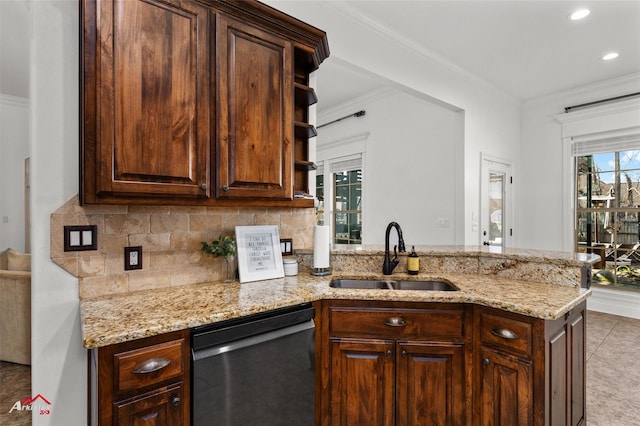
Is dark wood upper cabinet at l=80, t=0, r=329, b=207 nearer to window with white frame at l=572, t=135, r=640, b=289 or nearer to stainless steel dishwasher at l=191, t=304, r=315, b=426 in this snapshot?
stainless steel dishwasher at l=191, t=304, r=315, b=426

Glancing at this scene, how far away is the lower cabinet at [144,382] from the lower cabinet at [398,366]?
0.68m

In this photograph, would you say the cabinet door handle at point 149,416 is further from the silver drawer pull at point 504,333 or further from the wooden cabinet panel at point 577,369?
the wooden cabinet panel at point 577,369

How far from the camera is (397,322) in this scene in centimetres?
173

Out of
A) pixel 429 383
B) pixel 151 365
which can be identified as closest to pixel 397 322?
pixel 429 383

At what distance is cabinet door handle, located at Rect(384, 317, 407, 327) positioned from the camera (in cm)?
173

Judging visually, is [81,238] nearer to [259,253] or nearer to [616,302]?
[259,253]

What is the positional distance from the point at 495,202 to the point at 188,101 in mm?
4527

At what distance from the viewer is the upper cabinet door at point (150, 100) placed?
1.43 meters

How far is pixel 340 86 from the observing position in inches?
188

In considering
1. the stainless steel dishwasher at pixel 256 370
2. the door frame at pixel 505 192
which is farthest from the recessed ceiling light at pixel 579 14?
the stainless steel dishwasher at pixel 256 370

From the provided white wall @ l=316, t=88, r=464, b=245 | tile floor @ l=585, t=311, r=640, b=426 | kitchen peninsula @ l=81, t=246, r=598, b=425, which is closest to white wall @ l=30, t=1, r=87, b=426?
kitchen peninsula @ l=81, t=246, r=598, b=425

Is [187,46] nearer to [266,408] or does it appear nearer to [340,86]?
[266,408]

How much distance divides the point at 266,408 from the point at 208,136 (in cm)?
136

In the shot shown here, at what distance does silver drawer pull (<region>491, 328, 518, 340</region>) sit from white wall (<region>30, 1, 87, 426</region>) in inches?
78.9
